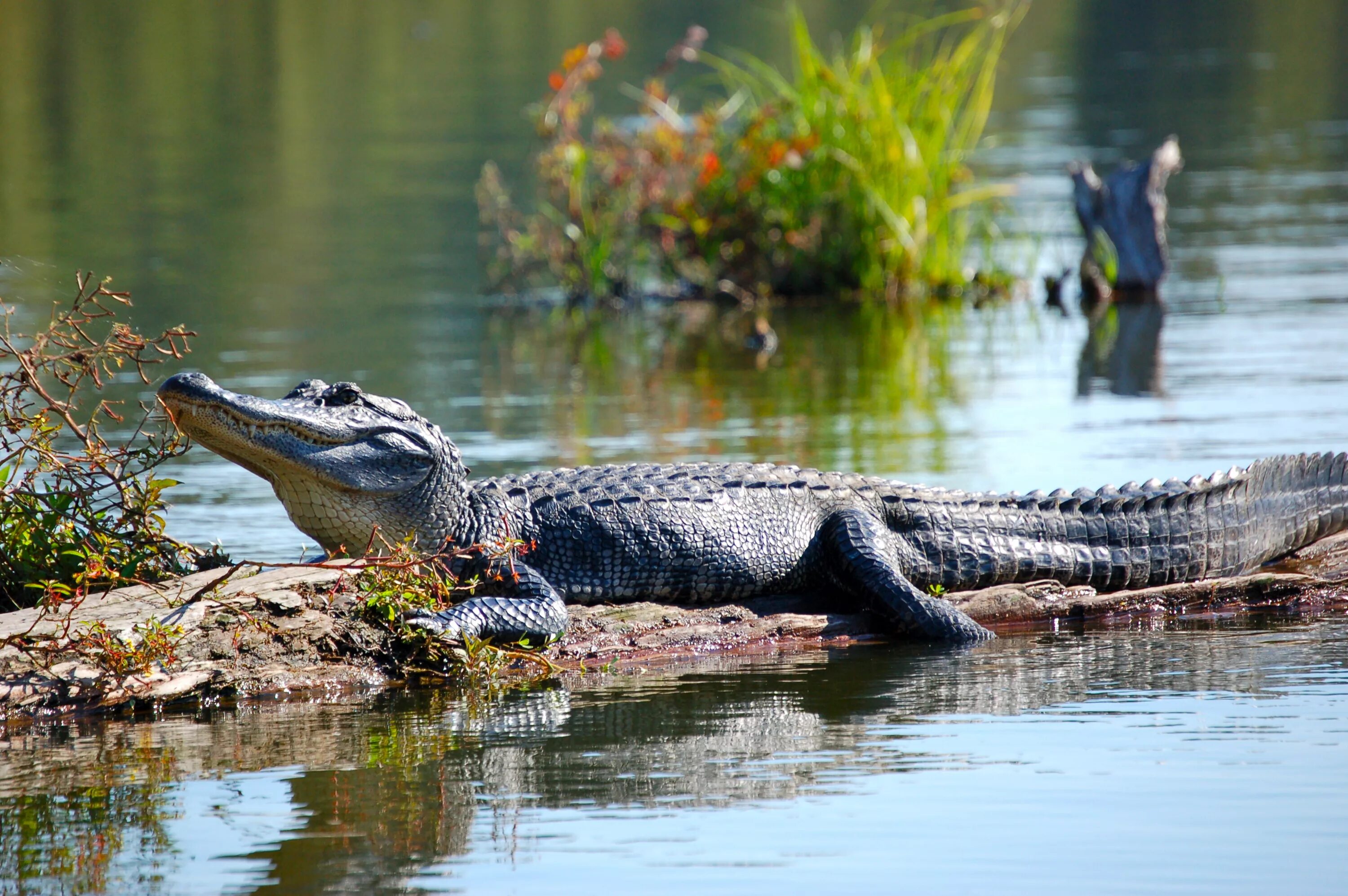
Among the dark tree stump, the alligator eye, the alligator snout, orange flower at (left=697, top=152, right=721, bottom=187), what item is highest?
orange flower at (left=697, top=152, right=721, bottom=187)

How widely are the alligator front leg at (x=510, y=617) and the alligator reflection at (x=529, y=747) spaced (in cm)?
25

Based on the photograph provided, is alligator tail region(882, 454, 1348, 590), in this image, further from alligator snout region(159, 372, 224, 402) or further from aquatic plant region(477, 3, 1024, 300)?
aquatic plant region(477, 3, 1024, 300)

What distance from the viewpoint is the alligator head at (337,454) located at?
19.1 feet

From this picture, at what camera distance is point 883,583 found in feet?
20.9

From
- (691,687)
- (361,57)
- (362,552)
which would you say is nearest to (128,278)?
(362,552)

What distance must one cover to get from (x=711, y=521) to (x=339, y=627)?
151 centimetres

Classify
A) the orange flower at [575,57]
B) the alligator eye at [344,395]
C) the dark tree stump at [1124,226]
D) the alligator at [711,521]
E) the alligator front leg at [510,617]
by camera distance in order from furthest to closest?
the orange flower at [575,57] < the dark tree stump at [1124,226] < the alligator eye at [344,395] < the alligator at [711,521] < the alligator front leg at [510,617]

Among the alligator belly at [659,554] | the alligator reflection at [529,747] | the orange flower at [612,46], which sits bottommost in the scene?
the alligator reflection at [529,747]

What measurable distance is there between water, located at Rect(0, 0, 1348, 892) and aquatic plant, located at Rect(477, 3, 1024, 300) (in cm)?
72

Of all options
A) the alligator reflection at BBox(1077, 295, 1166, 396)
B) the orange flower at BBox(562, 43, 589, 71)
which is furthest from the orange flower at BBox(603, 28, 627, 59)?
the alligator reflection at BBox(1077, 295, 1166, 396)

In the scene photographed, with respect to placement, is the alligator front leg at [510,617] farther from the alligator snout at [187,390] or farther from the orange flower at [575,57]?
the orange flower at [575,57]

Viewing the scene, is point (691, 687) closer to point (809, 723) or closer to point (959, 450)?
point (809, 723)

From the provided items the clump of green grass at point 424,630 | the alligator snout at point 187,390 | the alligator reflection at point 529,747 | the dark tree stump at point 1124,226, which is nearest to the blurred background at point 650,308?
the dark tree stump at point 1124,226

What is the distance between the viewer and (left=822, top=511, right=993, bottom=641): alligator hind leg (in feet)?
20.6
